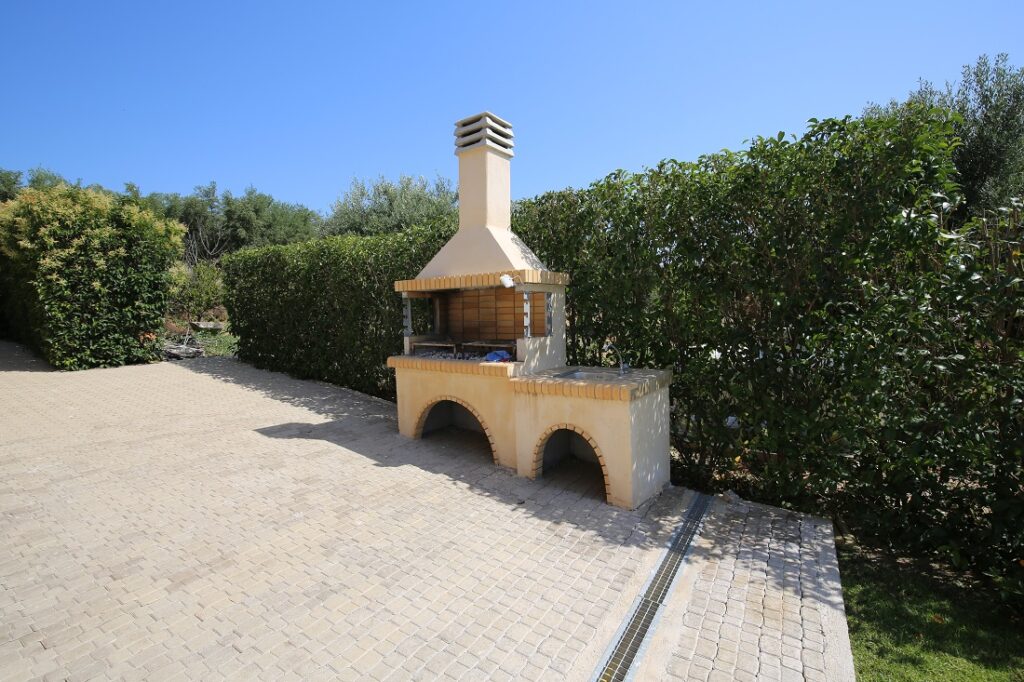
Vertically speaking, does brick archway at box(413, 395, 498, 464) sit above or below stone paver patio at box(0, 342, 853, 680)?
above

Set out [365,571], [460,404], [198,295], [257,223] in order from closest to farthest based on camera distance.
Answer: [365,571] → [460,404] → [198,295] → [257,223]

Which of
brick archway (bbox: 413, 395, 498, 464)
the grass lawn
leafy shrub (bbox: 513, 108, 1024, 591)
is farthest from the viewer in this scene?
brick archway (bbox: 413, 395, 498, 464)

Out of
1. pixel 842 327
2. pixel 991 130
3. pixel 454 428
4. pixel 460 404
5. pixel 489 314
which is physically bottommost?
pixel 454 428

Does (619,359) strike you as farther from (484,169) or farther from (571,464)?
(484,169)

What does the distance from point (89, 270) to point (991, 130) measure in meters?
25.4

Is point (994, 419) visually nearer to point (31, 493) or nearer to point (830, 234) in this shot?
point (830, 234)

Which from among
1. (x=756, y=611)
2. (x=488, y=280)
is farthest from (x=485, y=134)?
(x=756, y=611)

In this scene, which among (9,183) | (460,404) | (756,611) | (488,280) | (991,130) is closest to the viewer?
(756,611)

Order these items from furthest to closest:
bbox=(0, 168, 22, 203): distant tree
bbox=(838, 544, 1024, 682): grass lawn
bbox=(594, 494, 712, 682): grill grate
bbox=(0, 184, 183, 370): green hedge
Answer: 1. bbox=(0, 168, 22, 203): distant tree
2. bbox=(0, 184, 183, 370): green hedge
3. bbox=(838, 544, 1024, 682): grass lawn
4. bbox=(594, 494, 712, 682): grill grate

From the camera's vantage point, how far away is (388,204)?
2405 cm

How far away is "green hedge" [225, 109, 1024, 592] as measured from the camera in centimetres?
467

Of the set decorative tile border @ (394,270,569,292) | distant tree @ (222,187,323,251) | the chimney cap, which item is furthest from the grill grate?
distant tree @ (222,187,323,251)

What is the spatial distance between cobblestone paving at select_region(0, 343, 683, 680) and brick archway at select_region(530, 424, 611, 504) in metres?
0.26

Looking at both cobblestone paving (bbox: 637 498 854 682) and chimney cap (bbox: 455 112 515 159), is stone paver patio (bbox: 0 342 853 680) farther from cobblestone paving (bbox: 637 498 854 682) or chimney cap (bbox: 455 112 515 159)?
chimney cap (bbox: 455 112 515 159)
